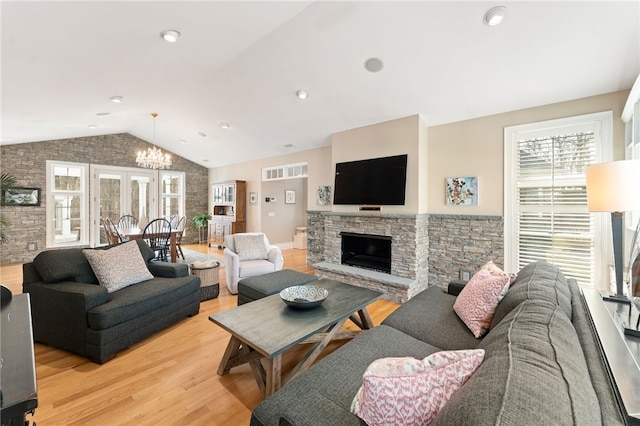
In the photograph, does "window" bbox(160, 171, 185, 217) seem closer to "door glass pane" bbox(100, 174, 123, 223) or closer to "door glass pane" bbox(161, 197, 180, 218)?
"door glass pane" bbox(161, 197, 180, 218)

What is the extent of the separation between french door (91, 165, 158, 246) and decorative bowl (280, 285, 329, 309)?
5741mm

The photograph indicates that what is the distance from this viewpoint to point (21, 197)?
18.7 feet

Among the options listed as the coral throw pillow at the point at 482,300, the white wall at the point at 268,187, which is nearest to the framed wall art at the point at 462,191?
the coral throw pillow at the point at 482,300

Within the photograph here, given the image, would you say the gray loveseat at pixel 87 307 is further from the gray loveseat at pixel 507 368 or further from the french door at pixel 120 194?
the french door at pixel 120 194

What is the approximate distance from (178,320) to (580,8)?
468 centimetres

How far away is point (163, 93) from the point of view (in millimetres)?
4168

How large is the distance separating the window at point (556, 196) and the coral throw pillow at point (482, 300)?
5.99 ft

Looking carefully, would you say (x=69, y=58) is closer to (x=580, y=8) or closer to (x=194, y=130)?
(x=194, y=130)

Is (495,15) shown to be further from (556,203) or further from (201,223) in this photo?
(201,223)

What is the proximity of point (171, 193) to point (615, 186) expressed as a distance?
30.2 feet

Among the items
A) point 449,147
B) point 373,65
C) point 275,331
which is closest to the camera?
point 275,331

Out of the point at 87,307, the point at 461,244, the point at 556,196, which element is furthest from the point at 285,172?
the point at 556,196

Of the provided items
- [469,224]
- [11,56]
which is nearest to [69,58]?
[11,56]

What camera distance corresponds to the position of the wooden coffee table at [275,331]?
1700mm
